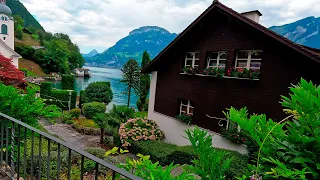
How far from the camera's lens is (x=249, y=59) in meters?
8.27

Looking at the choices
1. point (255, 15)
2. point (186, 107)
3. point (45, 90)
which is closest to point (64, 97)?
point (45, 90)

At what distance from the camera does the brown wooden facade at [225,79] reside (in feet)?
23.4

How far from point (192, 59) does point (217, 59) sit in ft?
4.82

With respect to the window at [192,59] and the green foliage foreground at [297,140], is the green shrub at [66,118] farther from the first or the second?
the green foliage foreground at [297,140]

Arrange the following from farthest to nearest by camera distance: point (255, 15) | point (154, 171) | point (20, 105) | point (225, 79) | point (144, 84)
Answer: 1. point (144, 84)
2. point (255, 15)
3. point (225, 79)
4. point (20, 105)
5. point (154, 171)

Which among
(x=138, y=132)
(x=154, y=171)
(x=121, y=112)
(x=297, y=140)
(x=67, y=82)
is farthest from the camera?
(x=67, y=82)

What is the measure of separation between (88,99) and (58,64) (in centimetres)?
3920

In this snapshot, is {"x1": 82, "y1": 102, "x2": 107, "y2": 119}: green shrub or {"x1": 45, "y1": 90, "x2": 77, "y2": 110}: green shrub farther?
{"x1": 45, "y1": 90, "x2": 77, "y2": 110}: green shrub

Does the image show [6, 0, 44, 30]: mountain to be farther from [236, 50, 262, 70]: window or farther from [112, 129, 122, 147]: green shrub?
[236, 50, 262, 70]: window

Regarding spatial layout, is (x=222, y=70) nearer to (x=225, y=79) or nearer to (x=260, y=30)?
(x=225, y=79)

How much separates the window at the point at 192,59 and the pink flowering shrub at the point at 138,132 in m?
3.96

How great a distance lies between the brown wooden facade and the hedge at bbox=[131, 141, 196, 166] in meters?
1.86

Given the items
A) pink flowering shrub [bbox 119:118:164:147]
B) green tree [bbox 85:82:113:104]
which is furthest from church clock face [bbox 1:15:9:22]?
pink flowering shrub [bbox 119:118:164:147]

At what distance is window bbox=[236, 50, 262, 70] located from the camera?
26.2 ft
